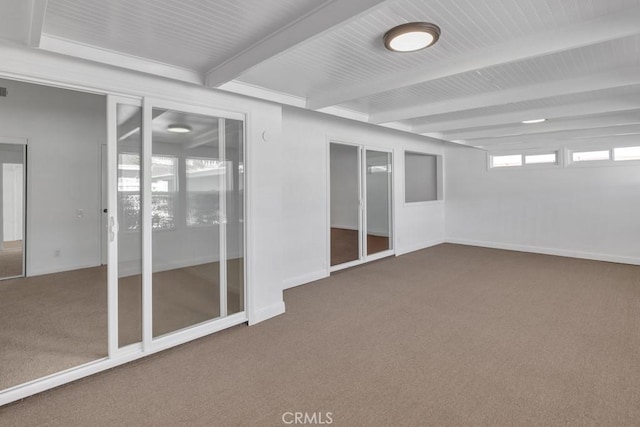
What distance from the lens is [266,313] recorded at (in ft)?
10.8

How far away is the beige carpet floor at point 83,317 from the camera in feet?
8.05

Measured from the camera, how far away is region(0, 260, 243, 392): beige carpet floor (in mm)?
2453

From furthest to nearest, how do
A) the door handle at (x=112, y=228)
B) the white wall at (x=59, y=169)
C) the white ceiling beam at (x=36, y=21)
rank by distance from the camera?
the white wall at (x=59, y=169)
the door handle at (x=112, y=228)
the white ceiling beam at (x=36, y=21)

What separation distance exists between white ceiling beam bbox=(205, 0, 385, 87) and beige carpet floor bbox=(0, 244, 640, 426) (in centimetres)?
223

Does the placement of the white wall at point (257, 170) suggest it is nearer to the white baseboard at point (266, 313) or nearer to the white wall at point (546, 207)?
the white baseboard at point (266, 313)

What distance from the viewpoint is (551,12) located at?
194cm

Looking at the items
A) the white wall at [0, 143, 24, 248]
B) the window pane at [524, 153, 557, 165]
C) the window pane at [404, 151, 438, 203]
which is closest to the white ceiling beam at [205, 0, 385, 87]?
the window pane at [404, 151, 438, 203]

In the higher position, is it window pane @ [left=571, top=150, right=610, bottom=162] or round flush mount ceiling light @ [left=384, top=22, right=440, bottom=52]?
round flush mount ceiling light @ [left=384, top=22, right=440, bottom=52]

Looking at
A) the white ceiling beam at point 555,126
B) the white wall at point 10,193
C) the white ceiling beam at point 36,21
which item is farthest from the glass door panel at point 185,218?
the white wall at point 10,193

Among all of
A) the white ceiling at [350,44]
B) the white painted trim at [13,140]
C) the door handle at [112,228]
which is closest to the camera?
the white ceiling at [350,44]

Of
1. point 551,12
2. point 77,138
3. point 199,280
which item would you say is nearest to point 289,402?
point 199,280

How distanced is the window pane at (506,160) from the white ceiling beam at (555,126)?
1.40 meters

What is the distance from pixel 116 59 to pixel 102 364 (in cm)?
224

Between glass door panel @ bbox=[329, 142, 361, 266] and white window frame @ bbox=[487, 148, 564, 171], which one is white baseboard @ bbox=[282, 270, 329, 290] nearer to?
glass door panel @ bbox=[329, 142, 361, 266]
